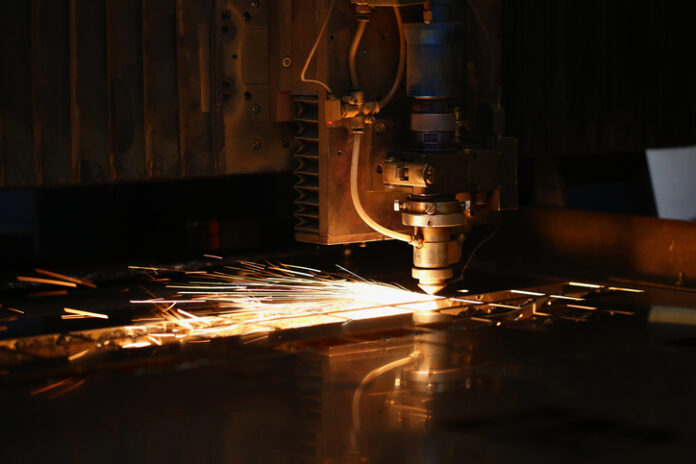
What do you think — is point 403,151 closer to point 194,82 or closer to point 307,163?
point 307,163

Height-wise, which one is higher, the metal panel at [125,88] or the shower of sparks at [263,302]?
the metal panel at [125,88]

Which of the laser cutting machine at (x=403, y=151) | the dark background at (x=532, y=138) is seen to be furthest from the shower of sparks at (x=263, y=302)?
the dark background at (x=532, y=138)

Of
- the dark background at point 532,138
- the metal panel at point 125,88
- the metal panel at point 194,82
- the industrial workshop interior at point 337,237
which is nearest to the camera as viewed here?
the industrial workshop interior at point 337,237

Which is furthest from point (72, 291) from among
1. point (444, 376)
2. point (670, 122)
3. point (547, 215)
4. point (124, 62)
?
point (670, 122)

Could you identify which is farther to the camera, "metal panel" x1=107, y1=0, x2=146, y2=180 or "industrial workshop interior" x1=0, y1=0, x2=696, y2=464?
"metal panel" x1=107, y1=0, x2=146, y2=180

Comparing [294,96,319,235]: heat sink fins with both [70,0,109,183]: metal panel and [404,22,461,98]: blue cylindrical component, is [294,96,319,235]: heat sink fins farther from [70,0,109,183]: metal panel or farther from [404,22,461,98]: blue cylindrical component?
[70,0,109,183]: metal panel

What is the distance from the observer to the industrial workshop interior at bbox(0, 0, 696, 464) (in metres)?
2.19

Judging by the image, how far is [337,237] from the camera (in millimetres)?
3109

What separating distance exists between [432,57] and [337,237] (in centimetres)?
58

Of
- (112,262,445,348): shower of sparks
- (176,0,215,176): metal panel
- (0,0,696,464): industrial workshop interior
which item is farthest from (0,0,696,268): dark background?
(176,0,215,176): metal panel

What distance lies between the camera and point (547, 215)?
170 inches

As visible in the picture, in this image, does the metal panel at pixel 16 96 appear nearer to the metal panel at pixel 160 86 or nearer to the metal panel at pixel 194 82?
the metal panel at pixel 160 86

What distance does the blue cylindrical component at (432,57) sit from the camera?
2988mm

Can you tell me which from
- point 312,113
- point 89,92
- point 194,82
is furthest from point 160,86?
point 312,113
